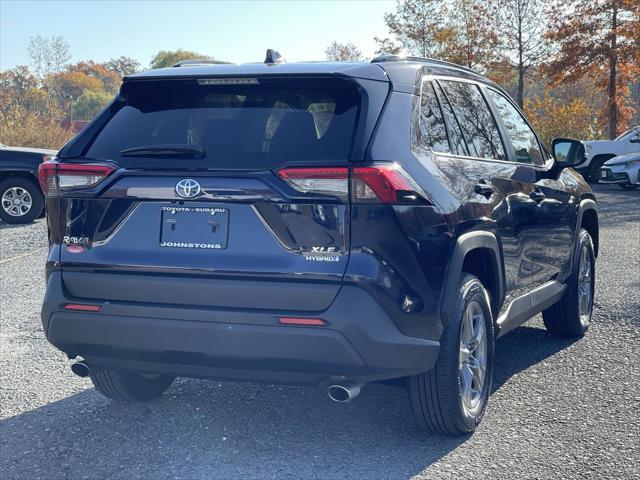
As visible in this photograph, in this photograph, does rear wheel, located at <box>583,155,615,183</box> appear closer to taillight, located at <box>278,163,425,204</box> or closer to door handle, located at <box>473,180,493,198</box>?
door handle, located at <box>473,180,493,198</box>

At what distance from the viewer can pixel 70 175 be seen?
12.9 ft

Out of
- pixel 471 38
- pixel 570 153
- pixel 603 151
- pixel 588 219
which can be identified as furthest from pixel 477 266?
pixel 471 38

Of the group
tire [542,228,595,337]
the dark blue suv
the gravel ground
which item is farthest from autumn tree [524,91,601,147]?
the dark blue suv

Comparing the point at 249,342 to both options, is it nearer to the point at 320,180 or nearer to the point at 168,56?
the point at 320,180

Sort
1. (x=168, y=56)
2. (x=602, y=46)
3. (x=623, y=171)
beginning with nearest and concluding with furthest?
1. (x=623, y=171)
2. (x=602, y=46)
3. (x=168, y=56)

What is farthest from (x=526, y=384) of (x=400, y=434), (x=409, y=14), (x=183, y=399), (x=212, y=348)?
(x=409, y=14)

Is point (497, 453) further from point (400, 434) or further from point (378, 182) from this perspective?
point (378, 182)

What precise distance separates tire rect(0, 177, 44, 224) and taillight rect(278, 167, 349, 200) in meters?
12.2

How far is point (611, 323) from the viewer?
6980 millimetres

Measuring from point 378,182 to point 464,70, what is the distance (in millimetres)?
1740

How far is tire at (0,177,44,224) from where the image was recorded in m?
14.8

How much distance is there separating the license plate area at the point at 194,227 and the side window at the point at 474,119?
1.58 m

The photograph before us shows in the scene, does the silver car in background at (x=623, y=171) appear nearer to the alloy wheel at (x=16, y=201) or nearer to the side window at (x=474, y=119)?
the alloy wheel at (x=16, y=201)

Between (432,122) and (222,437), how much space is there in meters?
1.85
